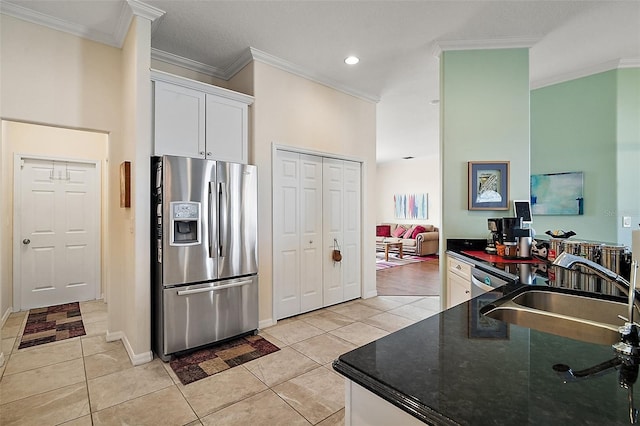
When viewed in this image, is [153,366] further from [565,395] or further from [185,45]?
[185,45]

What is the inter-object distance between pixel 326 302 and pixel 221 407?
222cm

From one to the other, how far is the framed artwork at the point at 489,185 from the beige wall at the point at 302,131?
5.37 ft

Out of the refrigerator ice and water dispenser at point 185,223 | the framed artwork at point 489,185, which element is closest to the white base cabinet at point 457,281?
the framed artwork at point 489,185

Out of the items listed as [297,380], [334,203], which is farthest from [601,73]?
[297,380]

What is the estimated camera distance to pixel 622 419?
23.3 inches

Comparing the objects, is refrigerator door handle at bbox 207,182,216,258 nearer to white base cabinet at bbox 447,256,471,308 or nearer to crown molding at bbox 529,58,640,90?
white base cabinet at bbox 447,256,471,308

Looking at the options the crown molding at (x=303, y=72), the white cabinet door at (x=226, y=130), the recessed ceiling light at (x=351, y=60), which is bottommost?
the white cabinet door at (x=226, y=130)

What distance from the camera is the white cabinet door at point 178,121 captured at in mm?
2781

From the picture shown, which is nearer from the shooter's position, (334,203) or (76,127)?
(76,127)

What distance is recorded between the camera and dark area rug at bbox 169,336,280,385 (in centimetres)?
249

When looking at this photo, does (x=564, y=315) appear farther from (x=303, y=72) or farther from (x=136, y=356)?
(x=303, y=72)

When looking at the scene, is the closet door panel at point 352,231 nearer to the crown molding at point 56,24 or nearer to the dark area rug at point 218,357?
the dark area rug at point 218,357

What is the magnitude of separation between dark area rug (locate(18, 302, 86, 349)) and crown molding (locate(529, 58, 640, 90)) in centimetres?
605

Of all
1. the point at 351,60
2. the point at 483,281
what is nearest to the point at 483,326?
the point at 483,281
